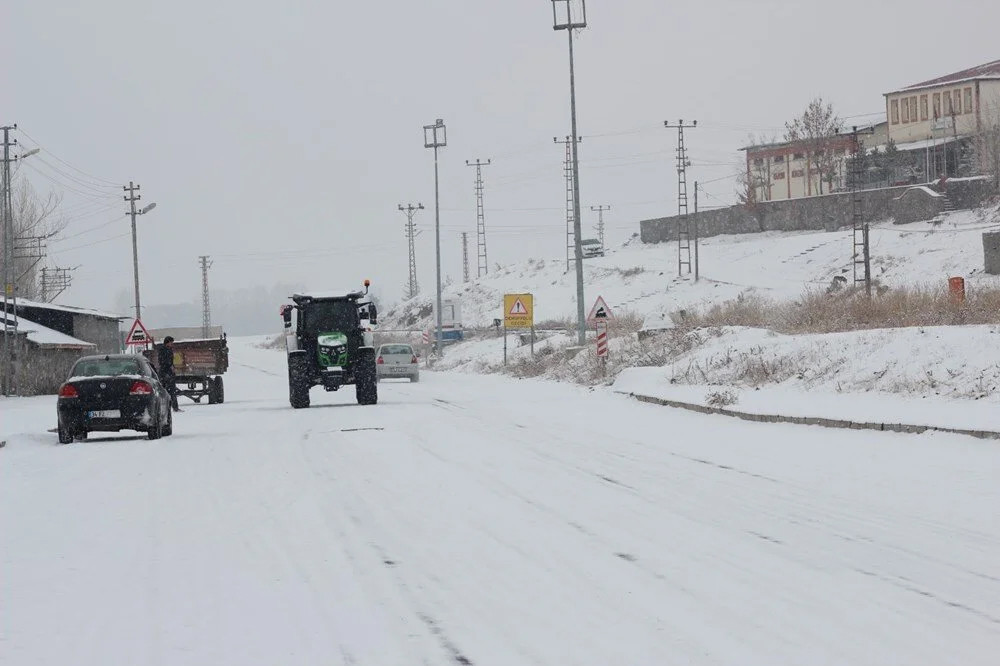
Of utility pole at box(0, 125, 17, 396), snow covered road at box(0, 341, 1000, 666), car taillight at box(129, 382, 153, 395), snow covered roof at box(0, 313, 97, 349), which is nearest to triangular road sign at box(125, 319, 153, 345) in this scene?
utility pole at box(0, 125, 17, 396)

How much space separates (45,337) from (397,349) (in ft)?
64.1

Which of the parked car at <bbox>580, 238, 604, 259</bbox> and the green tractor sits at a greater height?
the parked car at <bbox>580, 238, 604, 259</bbox>

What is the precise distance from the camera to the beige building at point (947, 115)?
88688 millimetres

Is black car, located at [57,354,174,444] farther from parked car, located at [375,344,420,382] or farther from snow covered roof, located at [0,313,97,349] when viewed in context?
snow covered roof, located at [0,313,97,349]

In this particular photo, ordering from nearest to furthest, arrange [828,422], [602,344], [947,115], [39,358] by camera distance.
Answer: [828,422], [602,344], [39,358], [947,115]

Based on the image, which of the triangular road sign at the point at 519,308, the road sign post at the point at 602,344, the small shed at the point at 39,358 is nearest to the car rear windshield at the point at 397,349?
the triangular road sign at the point at 519,308

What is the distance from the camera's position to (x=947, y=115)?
92188 mm

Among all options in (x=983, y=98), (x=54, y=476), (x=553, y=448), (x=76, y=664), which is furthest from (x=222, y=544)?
(x=983, y=98)

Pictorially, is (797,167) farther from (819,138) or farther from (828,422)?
(828,422)

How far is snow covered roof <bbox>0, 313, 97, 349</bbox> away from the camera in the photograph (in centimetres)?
5866

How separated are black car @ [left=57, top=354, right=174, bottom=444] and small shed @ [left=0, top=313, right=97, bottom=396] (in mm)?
33369

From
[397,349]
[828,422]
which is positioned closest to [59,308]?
[397,349]

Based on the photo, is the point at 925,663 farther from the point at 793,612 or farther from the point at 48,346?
the point at 48,346

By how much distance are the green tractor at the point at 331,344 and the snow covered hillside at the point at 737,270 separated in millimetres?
15023
